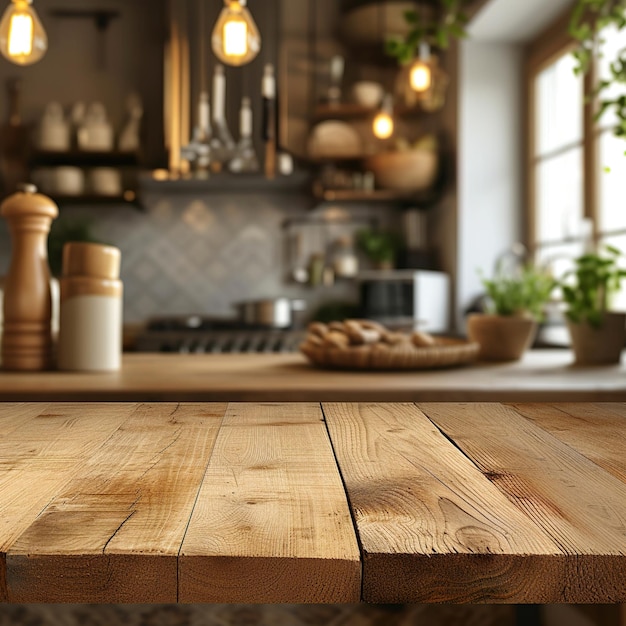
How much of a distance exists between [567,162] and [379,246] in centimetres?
125

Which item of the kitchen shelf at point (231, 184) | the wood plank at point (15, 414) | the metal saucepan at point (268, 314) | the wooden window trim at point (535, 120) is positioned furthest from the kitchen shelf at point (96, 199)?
the wood plank at point (15, 414)

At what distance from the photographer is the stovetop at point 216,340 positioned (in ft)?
10.9

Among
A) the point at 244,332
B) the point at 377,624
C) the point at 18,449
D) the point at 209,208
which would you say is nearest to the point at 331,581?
the point at 18,449

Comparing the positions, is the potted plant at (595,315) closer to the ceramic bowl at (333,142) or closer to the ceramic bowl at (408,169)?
the ceramic bowl at (408,169)

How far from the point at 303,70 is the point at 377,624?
3.34 metres

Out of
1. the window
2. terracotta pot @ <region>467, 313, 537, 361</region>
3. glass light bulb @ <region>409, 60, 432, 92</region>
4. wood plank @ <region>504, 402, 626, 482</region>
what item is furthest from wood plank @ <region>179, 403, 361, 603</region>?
glass light bulb @ <region>409, 60, 432, 92</region>

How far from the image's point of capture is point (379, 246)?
169 inches

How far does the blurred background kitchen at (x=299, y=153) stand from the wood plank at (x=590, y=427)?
2312mm

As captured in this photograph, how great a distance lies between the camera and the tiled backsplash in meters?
4.44

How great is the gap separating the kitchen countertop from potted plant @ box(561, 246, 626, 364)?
0.52ft

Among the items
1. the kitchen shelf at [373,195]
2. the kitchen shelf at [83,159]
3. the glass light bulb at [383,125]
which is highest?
the kitchen shelf at [83,159]

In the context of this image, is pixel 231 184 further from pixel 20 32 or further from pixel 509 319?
pixel 509 319

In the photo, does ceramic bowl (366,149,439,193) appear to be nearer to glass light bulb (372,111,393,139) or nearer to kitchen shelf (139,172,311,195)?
kitchen shelf (139,172,311,195)

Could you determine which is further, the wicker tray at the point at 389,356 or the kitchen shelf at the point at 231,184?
the kitchen shelf at the point at 231,184
